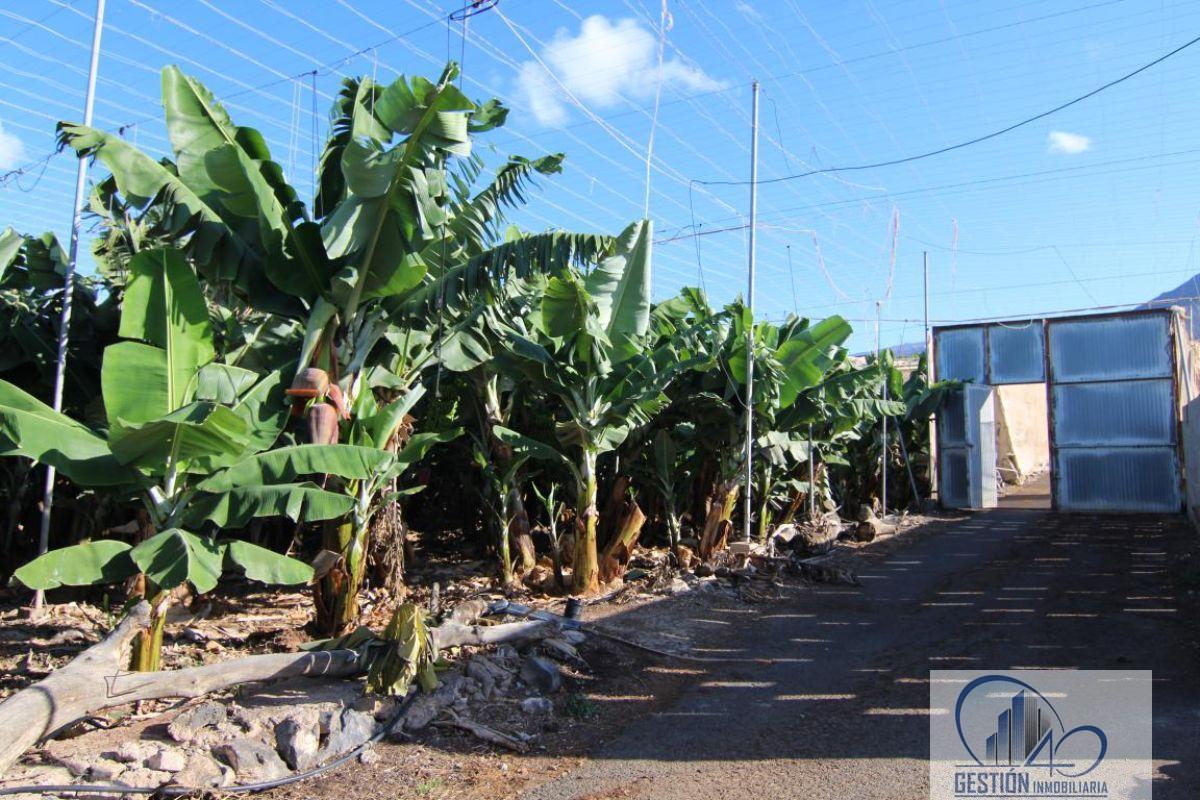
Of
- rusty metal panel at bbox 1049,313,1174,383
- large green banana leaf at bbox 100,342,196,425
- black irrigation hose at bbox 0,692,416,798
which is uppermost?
rusty metal panel at bbox 1049,313,1174,383

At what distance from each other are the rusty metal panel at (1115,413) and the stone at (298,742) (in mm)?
18494

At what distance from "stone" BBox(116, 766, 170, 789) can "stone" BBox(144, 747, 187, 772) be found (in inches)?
1.2

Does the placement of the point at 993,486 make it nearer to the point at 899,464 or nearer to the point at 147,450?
the point at 899,464

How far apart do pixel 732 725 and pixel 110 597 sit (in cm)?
784

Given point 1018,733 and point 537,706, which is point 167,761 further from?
point 1018,733

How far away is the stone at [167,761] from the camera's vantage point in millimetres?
4523

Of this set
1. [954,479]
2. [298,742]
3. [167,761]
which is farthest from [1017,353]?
[167,761]

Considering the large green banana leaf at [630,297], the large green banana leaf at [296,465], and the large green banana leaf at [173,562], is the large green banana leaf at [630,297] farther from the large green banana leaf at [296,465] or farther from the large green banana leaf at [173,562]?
the large green banana leaf at [173,562]

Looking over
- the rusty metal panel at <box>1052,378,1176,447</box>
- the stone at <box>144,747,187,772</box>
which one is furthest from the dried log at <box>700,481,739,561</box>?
the rusty metal panel at <box>1052,378,1176,447</box>

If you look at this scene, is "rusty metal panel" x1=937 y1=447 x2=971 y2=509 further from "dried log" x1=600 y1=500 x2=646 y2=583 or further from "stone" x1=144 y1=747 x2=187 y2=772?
"stone" x1=144 y1=747 x2=187 y2=772

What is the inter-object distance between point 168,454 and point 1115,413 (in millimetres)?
19148

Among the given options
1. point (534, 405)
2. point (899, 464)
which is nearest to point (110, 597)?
point (534, 405)

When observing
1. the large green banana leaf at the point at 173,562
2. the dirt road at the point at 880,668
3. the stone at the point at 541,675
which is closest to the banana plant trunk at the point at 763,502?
the dirt road at the point at 880,668

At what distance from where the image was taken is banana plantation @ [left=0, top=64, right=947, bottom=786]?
6137mm
